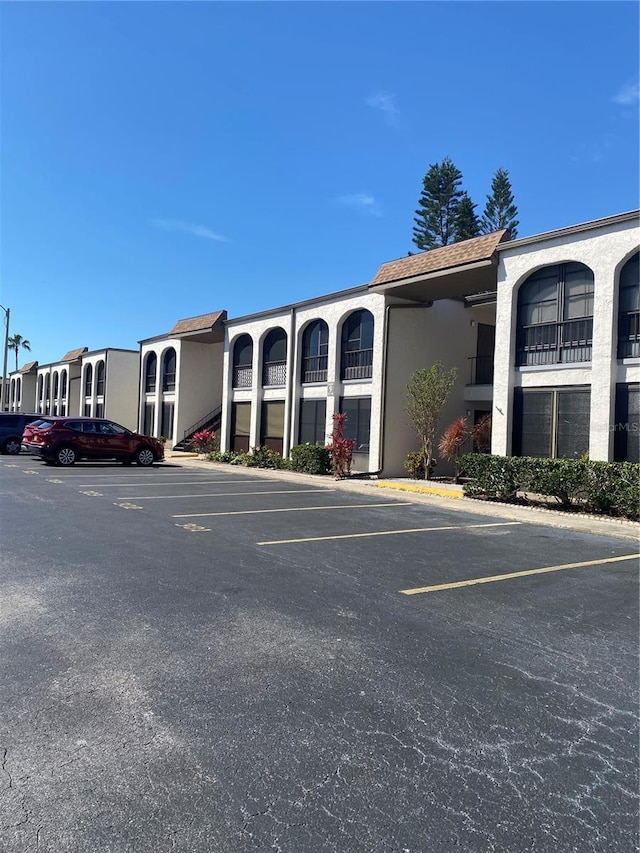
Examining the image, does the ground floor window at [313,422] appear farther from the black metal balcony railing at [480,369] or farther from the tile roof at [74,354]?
the tile roof at [74,354]

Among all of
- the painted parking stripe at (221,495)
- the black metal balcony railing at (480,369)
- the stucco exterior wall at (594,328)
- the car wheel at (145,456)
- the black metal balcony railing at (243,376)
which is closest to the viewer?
the painted parking stripe at (221,495)

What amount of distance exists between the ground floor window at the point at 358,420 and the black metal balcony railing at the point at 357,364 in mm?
823

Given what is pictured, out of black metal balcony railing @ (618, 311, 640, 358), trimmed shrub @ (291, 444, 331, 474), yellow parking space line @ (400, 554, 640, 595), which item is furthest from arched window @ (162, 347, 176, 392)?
yellow parking space line @ (400, 554, 640, 595)

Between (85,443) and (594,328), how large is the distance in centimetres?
1635

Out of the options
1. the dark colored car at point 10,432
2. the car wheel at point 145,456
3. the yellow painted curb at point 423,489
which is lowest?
the yellow painted curb at point 423,489

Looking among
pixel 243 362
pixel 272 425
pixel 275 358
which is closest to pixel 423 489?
pixel 272 425

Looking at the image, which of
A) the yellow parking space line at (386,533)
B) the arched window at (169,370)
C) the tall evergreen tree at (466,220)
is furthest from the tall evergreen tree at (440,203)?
the yellow parking space line at (386,533)

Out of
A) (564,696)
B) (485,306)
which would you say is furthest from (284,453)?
(564,696)

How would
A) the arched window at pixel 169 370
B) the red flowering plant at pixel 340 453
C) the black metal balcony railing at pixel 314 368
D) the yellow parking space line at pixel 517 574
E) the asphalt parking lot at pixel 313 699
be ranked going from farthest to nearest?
the arched window at pixel 169 370
the black metal balcony railing at pixel 314 368
the red flowering plant at pixel 340 453
the yellow parking space line at pixel 517 574
the asphalt parking lot at pixel 313 699

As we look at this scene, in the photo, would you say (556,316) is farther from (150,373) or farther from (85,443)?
(150,373)

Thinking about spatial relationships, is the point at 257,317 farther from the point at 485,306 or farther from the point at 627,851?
the point at 627,851

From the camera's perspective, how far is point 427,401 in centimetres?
1806

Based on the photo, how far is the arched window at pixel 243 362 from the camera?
2679 centimetres

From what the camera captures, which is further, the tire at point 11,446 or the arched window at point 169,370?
the arched window at point 169,370
